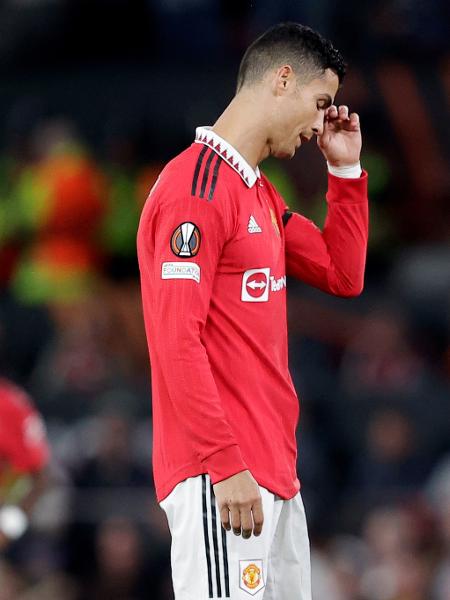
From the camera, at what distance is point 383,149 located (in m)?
9.80

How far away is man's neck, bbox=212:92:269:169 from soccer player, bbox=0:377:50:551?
7.60 feet

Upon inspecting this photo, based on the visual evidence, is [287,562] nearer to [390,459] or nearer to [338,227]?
[338,227]

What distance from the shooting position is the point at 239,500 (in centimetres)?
325

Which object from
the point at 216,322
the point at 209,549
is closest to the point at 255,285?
the point at 216,322

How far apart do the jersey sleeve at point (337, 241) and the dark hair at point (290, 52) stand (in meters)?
0.43

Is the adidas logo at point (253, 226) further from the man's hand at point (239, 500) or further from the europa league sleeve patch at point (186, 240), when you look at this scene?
the man's hand at point (239, 500)

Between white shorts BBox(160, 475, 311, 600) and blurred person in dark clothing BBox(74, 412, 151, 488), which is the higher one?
white shorts BBox(160, 475, 311, 600)

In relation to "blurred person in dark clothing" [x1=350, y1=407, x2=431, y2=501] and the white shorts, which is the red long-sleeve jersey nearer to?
the white shorts

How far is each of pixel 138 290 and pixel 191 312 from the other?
19.6 feet

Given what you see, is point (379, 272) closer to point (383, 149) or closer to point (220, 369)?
point (383, 149)

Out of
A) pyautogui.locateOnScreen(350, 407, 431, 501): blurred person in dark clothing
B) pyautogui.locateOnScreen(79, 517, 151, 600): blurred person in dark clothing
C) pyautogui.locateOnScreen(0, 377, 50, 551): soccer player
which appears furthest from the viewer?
pyautogui.locateOnScreen(350, 407, 431, 501): blurred person in dark clothing

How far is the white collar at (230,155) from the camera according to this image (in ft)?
11.5

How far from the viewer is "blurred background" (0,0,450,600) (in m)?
7.11

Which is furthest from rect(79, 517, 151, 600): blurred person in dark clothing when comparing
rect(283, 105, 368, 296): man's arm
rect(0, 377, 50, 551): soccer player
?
rect(283, 105, 368, 296): man's arm
